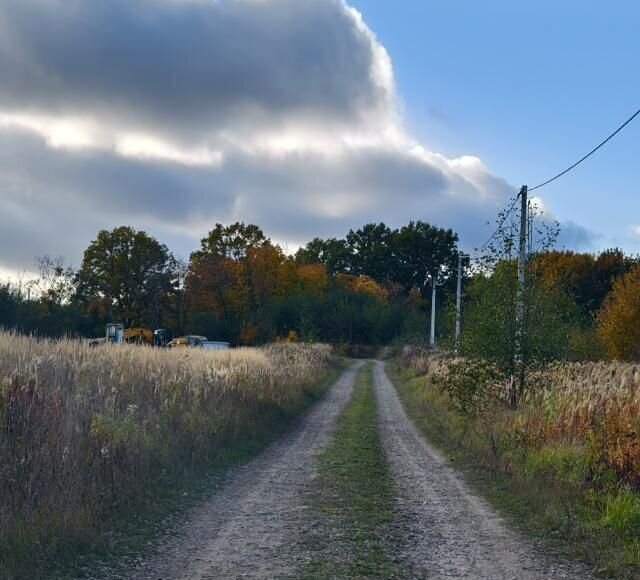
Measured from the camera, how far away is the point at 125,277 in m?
74.8

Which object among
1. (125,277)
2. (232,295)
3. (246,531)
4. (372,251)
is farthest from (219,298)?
(246,531)

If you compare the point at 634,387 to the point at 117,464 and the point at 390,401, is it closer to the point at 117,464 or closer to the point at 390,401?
the point at 117,464

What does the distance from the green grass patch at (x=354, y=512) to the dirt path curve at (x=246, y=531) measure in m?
0.27

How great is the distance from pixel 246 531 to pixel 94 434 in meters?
2.58

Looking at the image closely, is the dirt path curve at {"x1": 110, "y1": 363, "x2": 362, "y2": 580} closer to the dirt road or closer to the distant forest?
the dirt road

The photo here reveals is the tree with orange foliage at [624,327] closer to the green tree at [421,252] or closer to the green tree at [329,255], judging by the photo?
the green tree at [421,252]

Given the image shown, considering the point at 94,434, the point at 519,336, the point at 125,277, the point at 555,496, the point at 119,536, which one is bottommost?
the point at 119,536

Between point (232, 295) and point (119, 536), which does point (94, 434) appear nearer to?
point (119, 536)

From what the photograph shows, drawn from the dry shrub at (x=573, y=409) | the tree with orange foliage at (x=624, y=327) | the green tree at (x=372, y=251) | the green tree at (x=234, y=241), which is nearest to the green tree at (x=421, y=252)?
the green tree at (x=372, y=251)

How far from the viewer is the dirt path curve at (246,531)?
24.1 ft

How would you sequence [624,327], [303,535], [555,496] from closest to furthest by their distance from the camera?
1. [303,535]
2. [555,496]
3. [624,327]

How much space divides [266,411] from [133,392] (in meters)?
6.45

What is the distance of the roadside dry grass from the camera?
790 cm

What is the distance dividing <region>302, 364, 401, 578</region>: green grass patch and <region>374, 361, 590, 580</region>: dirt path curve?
221 millimetres
